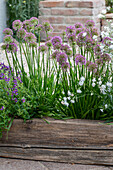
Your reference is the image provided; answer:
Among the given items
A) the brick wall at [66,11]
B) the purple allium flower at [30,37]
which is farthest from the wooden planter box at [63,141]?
the brick wall at [66,11]

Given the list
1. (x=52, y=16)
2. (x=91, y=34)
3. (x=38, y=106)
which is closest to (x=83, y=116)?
(x=38, y=106)

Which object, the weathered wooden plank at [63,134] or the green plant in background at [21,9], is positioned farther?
the green plant in background at [21,9]

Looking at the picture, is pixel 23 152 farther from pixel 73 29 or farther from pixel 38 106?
pixel 73 29

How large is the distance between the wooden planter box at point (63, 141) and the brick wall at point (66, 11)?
405 cm

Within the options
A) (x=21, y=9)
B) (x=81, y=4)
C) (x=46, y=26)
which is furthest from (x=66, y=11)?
(x=46, y=26)

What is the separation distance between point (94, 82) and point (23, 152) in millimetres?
739

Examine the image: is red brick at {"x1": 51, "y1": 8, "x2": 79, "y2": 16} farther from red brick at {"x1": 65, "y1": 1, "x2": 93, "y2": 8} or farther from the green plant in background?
the green plant in background

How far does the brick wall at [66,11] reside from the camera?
5.84m

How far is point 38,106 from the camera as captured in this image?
216 cm

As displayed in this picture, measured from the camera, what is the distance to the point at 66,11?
592 centimetres

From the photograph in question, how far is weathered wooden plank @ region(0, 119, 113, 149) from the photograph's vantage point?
206 cm

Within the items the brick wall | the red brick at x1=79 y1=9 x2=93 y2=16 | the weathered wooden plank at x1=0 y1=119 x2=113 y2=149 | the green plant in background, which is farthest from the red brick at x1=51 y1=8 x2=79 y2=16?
the weathered wooden plank at x1=0 y1=119 x2=113 y2=149

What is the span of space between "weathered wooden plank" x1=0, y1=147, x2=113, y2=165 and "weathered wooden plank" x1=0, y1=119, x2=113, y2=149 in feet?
0.13

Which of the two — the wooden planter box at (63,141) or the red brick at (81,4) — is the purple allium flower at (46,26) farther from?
the red brick at (81,4)
